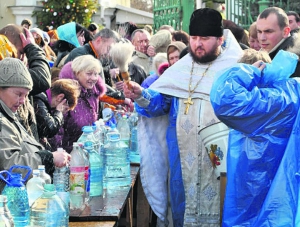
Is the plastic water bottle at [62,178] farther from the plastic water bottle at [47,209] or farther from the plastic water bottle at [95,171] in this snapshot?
the plastic water bottle at [47,209]

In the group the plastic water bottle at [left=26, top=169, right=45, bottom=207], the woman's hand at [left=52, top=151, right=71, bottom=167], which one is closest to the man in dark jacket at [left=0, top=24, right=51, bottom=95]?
the woman's hand at [left=52, top=151, right=71, bottom=167]

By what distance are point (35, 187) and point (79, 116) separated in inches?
130

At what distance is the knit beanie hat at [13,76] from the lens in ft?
15.5

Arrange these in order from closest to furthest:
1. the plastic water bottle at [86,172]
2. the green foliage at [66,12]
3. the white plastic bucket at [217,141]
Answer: the plastic water bottle at [86,172], the white plastic bucket at [217,141], the green foliage at [66,12]

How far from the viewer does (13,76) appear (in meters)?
4.74

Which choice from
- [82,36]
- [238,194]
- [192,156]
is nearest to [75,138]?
[192,156]

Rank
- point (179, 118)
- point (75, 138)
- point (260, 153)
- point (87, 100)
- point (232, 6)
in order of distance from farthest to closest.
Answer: point (232, 6)
point (87, 100)
point (75, 138)
point (179, 118)
point (260, 153)

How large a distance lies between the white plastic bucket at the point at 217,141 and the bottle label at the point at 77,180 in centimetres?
126

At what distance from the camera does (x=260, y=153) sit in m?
5.10

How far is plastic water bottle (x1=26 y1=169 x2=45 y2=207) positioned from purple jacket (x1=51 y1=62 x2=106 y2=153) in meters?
2.73

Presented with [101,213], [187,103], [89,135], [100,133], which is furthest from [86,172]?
[187,103]

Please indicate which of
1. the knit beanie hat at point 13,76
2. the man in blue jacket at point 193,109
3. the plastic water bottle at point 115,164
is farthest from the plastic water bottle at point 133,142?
the knit beanie hat at point 13,76

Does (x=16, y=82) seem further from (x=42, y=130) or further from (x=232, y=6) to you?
(x=232, y=6)

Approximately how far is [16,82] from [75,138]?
2.66 m
